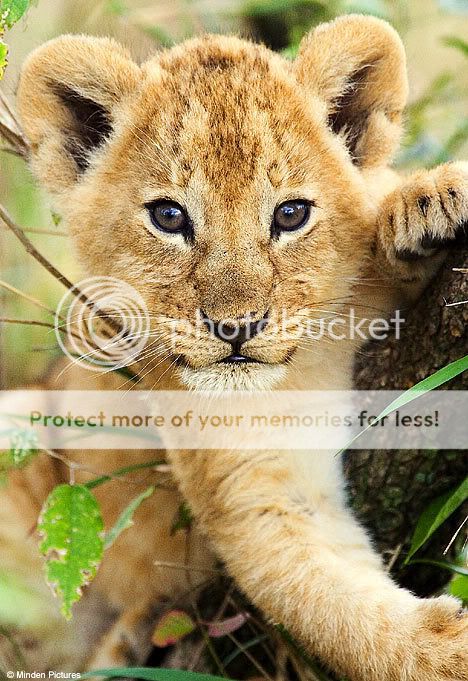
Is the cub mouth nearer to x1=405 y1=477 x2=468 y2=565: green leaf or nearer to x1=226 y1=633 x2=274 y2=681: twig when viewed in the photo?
x1=405 y1=477 x2=468 y2=565: green leaf

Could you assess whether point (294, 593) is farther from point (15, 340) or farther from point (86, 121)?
point (15, 340)

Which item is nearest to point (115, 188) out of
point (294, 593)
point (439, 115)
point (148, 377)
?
point (148, 377)

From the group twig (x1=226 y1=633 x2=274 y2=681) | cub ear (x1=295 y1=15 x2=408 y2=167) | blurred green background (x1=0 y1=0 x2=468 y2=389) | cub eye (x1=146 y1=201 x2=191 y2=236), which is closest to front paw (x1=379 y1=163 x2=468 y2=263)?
cub ear (x1=295 y1=15 x2=408 y2=167)

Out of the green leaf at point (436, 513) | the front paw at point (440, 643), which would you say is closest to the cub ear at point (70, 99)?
the green leaf at point (436, 513)

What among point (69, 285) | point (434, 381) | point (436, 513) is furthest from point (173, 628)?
point (434, 381)

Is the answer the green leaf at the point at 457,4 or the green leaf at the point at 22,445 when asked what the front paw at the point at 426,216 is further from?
the green leaf at the point at 457,4
